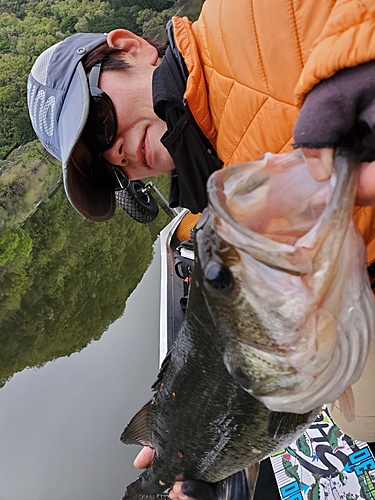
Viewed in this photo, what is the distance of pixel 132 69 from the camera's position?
1.63 metres

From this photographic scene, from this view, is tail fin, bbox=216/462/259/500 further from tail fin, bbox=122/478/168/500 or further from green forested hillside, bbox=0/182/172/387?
green forested hillside, bbox=0/182/172/387

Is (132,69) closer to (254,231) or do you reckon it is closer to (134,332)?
(254,231)

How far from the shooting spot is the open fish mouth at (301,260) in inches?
27.5

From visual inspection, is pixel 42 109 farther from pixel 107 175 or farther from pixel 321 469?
pixel 321 469

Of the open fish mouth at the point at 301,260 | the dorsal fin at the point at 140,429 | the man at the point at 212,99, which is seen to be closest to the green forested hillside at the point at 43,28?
the man at the point at 212,99

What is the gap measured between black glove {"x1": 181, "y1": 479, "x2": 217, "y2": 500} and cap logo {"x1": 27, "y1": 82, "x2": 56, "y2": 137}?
5.44ft

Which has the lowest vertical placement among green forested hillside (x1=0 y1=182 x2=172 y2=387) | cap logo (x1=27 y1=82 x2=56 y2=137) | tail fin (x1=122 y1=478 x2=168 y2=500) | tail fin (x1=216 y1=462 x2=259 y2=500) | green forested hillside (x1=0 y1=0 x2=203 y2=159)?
green forested hillside (x1=0 y1=182 x2=172 y2=387)

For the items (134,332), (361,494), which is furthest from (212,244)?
(134,332)

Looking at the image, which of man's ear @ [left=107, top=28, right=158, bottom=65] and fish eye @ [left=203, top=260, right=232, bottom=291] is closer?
fish eye @ [left=203, top=260, right=232, bottom=291]

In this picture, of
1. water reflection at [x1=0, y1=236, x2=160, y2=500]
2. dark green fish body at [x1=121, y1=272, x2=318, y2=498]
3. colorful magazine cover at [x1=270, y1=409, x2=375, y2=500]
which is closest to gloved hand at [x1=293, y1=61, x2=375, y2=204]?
dark green fish body at [x1=121, y1=272, x2=318, y2=498]

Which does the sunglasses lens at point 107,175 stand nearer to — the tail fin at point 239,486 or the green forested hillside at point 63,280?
the tail fin at point 239,486

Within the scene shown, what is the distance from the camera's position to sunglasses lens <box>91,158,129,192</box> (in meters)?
1.89

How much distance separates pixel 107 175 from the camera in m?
1.98

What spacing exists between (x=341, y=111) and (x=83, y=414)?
15.3 feet
